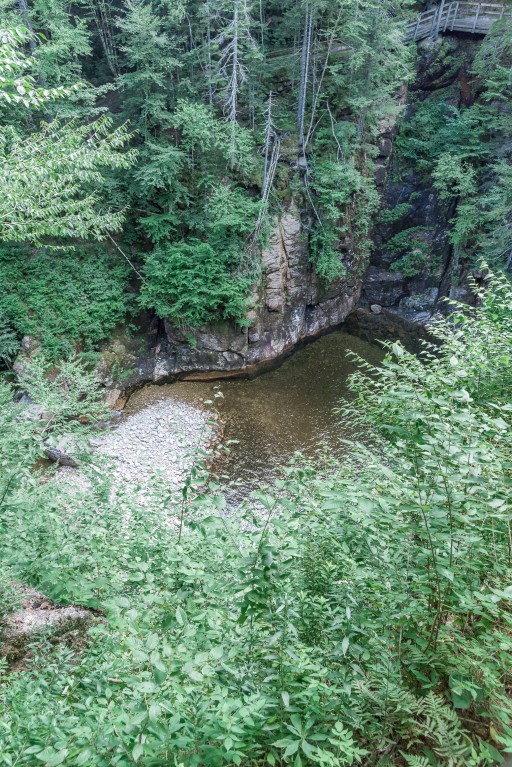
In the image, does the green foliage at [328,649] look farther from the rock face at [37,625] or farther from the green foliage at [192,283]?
the green foliage at [192,283]

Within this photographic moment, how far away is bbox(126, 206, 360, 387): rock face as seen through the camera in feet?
39.8

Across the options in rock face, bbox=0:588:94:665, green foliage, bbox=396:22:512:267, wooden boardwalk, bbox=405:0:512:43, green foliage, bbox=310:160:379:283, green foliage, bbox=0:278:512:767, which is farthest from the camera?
wooden boardwalk, bbox=405:0:512:43

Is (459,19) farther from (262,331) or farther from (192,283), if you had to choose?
(192,283)

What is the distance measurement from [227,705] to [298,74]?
16129mm

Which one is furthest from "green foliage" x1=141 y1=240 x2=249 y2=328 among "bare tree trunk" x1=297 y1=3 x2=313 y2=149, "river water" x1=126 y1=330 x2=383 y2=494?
"bare tree trunk" x1=297 y1=3 x2=313 y2=149

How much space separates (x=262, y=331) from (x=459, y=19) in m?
14.7

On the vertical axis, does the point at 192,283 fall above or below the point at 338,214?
below

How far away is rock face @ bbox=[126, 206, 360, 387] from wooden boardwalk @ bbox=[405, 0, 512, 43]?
10.5 meters

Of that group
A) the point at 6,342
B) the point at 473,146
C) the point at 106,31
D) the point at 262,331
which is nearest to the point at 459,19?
the point at 473,146

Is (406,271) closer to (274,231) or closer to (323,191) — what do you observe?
(323,191)

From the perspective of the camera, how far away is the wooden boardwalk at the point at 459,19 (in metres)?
15.2

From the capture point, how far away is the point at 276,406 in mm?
11492

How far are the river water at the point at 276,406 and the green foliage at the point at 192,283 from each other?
87.2 inches

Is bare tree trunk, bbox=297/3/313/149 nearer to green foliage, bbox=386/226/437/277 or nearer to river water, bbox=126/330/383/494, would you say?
green foliage, bbox=386/226/437/277
